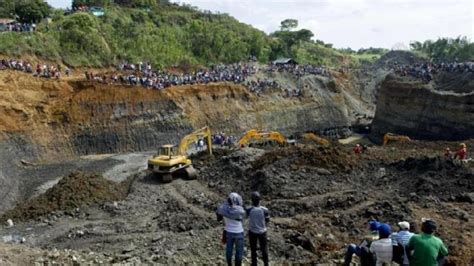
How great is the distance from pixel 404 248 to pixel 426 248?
2.14 feet

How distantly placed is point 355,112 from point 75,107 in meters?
34.4

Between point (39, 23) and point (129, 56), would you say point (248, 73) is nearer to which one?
point (129, 56)

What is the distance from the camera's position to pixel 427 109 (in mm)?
46312

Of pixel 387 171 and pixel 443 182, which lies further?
pixel 387 171

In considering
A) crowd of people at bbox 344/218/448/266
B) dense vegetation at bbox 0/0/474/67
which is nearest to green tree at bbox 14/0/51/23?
dense vegetation at bbox 0/0/474/67

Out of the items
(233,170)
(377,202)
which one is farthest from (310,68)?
(377,202)

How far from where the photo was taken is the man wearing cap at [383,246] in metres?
9.33

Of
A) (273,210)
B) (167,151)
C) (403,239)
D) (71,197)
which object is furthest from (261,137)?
(403,239)

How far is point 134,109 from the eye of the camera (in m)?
38.5

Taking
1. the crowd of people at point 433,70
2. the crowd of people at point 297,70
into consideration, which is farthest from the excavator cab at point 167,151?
the crowd of people at point 433,70

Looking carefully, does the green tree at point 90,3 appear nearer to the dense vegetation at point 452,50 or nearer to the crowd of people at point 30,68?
the crowd of people at point 30,68

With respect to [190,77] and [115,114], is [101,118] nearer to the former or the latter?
[115,114]

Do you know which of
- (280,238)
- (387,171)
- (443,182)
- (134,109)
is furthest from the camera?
(134,109)

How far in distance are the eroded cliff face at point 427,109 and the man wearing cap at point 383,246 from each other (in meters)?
35.3
